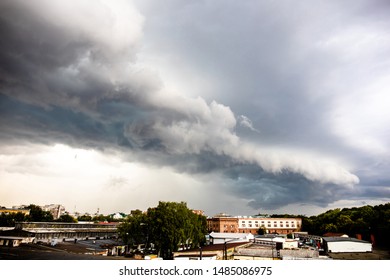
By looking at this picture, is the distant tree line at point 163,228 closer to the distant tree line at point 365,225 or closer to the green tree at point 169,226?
the green tree at point 169,226

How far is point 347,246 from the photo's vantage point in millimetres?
12656

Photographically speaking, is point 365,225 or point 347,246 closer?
point 347,246

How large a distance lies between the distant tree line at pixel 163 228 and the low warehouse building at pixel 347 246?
298 inches

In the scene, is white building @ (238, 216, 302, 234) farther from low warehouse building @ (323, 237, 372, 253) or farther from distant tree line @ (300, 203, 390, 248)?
low warehouse building @ (323, 237, 372, 253)

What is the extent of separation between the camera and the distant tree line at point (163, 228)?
14.9m

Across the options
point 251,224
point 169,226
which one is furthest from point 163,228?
point 251,224

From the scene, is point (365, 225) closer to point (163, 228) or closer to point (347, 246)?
point (347, 246)

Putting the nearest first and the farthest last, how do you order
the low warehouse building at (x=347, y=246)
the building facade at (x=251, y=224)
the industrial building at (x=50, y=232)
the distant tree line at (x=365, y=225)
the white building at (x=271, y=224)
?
the low warehouse building at (x=347, y=246) → the distant tree line at (x=365, y=225) → the industrial building at (x=50, y=232) → the building facade at (x=251, y=224) → the white building at (x=271, y=224)

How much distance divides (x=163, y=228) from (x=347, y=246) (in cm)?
934

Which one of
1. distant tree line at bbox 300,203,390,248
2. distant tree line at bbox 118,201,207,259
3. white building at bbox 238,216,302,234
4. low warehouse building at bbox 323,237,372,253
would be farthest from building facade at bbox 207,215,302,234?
low warehouse building at bbox 323,237,372,253

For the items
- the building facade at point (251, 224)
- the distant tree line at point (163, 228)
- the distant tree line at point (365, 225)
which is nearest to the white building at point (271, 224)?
the building facade at point (251, 224)

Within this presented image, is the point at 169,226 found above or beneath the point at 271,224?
above

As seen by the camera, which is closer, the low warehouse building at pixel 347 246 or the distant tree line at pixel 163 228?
the low warehouse building at pixel 347 246

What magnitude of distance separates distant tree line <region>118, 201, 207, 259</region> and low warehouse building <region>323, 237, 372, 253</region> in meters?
7.56
